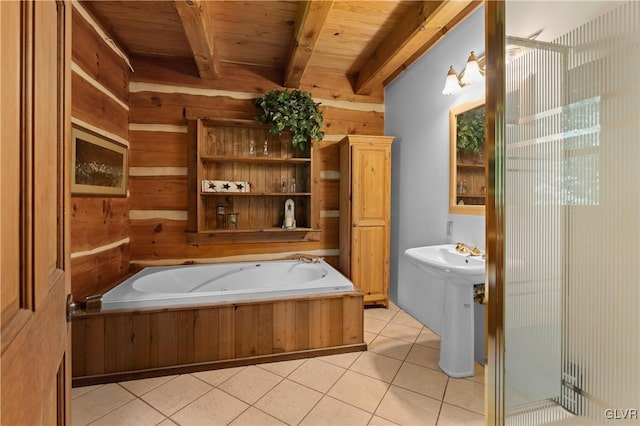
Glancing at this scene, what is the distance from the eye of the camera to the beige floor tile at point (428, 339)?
7.98ft

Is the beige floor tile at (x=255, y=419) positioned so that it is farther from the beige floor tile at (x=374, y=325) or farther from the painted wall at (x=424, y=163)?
Result: the painted wall at (x=424, y=163)

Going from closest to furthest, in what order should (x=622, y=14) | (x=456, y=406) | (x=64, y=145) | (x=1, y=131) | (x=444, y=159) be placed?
(x=1, y=131), (x=622, y=14), (x=64, y=145), (x=456, y=406), (x=444, y=159)

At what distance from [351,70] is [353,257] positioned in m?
2.13

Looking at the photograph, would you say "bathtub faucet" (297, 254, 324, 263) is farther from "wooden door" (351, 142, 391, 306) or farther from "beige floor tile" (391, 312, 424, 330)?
"beige floor tile" (391, 312, 424, 330)

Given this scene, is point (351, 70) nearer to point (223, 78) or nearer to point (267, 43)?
point (267, 43)

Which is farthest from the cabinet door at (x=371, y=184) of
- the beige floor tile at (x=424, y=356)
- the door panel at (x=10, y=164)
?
the door panel at (x=10, y=164)

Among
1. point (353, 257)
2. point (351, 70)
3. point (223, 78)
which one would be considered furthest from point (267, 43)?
point (353, 257)

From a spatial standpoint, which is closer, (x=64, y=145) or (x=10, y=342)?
(x=10, y=342)

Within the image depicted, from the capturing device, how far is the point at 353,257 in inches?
123

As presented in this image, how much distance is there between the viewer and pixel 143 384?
1900mm

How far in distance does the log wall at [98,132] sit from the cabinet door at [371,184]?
7.40 ft

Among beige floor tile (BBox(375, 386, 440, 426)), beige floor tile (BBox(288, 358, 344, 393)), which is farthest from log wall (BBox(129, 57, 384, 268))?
beige floor tile (BBox(375, 386, 440, 426))

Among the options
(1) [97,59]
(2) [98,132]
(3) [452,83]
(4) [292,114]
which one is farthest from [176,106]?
(3) [452,83]

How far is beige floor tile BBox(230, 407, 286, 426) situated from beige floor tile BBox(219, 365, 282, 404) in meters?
0.10
